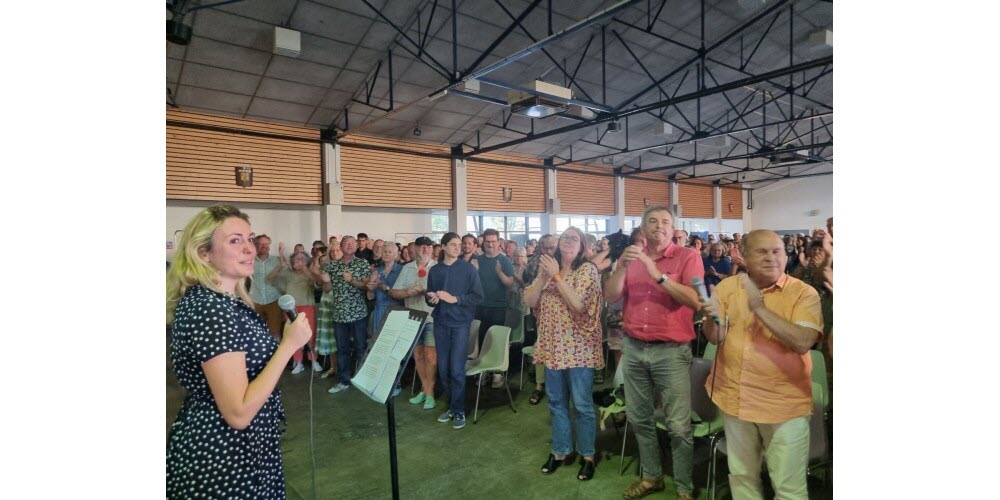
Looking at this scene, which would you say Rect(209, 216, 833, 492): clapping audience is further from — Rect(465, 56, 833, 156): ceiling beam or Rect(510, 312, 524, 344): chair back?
Rect(465, 56, 833, 156): ceiling beam

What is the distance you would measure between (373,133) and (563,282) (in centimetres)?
670

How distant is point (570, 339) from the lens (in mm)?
2455

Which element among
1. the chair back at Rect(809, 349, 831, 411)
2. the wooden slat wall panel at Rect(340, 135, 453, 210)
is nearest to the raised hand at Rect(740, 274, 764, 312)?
the chair back at Rect(809, 349, 831, 411)

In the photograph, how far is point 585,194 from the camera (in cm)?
991

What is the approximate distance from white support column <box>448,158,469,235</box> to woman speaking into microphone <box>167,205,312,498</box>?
8112mm

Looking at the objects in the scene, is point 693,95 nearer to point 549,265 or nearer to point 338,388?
point 549,265

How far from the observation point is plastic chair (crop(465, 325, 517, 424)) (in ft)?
11.4

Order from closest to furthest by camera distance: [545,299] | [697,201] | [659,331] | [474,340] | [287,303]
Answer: [287,303], [659,331], [545,299], [474,340], [697,201]

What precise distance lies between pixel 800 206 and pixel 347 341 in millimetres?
3728

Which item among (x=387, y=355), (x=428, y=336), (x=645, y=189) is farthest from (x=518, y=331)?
(x=645, y=189)

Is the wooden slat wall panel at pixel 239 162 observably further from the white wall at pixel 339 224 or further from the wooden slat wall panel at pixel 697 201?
the wooden slat wall panel at pixel 697 201
